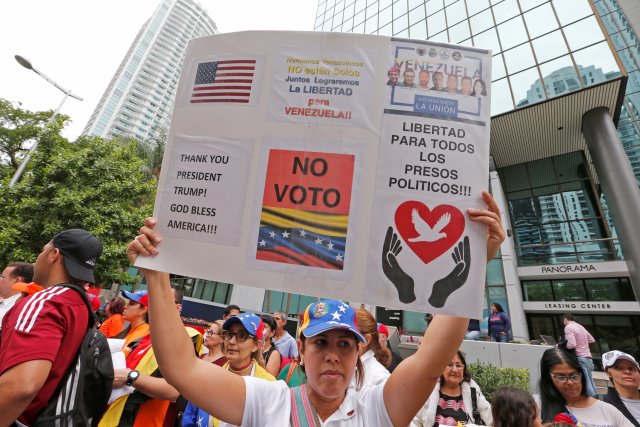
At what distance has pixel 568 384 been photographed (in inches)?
118

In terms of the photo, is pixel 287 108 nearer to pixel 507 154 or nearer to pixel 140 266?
pixel 140 266

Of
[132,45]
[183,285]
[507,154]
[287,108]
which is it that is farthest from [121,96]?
[287,108]

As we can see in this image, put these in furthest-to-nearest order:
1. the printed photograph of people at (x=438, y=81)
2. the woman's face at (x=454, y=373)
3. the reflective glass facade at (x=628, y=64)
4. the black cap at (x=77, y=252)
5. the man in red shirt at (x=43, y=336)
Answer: the reflective glass facade at (x=628, y=64)
the woman's face at (x=454, y=373)
the black cap at (x=77, y=252)
the printed photograph of people at (x=438, y=81)
the man in red shirt at (x=43, y=336)

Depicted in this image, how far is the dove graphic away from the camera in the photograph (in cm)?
157

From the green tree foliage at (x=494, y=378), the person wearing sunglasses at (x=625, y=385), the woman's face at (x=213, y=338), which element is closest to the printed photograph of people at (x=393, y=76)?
the woman's face at (x=213, y=338)

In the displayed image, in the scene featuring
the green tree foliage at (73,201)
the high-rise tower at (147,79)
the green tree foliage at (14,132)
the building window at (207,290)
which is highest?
the high-rise tower at (147,79)

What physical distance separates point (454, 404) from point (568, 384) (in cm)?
105

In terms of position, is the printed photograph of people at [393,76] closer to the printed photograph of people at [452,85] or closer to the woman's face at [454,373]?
the printed photograph of people at [452,85]

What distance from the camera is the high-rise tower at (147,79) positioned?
9944 cm

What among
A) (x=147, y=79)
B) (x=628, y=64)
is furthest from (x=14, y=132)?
(x=147, y=79)

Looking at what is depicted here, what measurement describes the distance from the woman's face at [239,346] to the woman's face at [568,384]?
2.81 metres

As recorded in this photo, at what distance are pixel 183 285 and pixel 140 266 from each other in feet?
81.3

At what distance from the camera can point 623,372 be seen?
3.51m

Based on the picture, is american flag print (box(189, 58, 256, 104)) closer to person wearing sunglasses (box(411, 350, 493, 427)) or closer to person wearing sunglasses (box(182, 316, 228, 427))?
person wearing sunglasses (box(182, 316, 228, 427))
